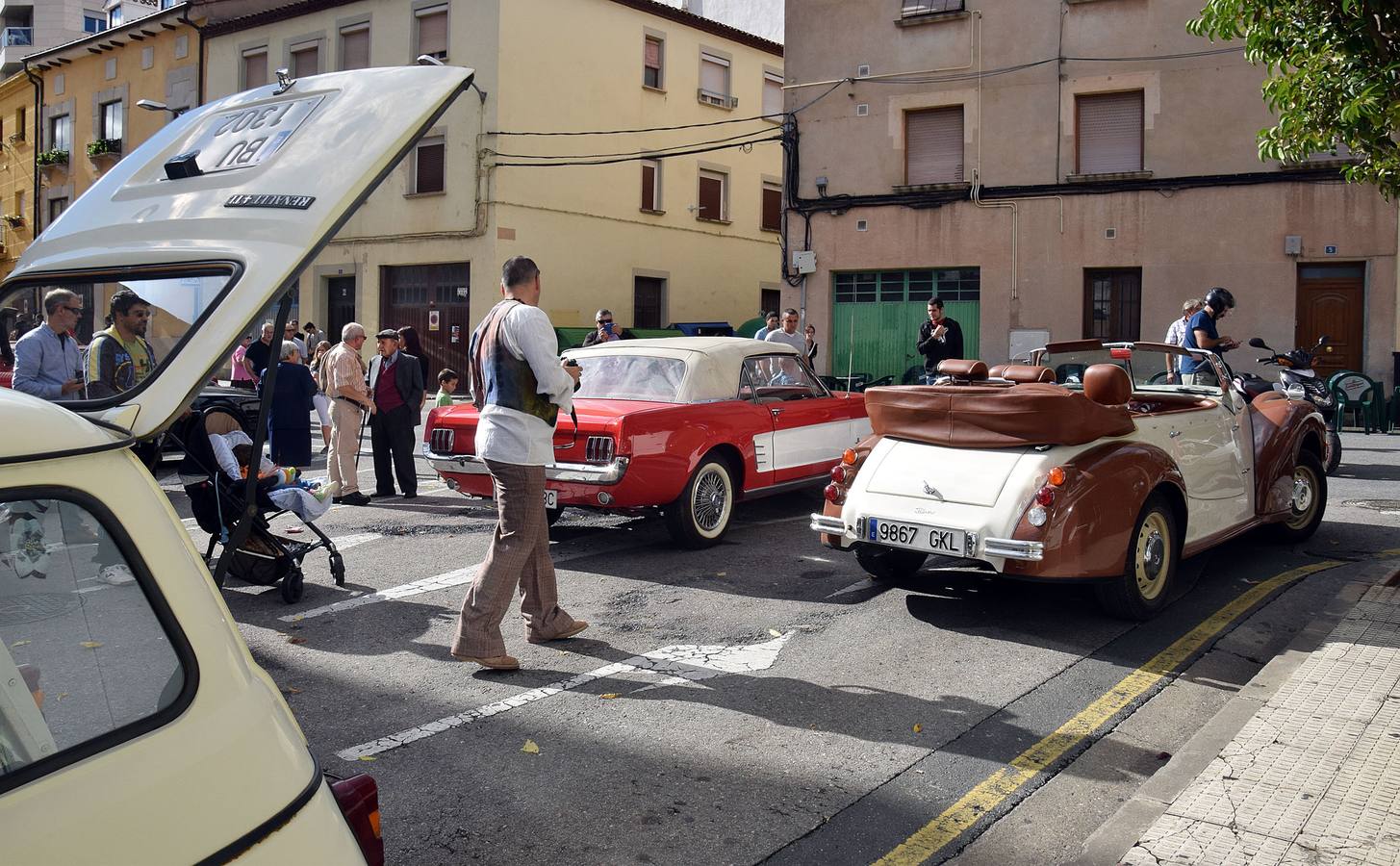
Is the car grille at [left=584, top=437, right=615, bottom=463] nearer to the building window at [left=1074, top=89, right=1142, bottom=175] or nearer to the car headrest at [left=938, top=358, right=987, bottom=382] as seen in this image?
the car headrest at [left=938, top=358, right=987, bottom=382]

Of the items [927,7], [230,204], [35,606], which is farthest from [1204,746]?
[927,7]

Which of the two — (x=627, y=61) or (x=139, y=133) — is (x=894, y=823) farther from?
(x=139, y=133)

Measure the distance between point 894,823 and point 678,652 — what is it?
2.13 meters

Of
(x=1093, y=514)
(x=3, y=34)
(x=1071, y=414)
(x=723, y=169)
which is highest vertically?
(x=3, y=34)

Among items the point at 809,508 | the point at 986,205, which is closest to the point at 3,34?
the point at 986,205

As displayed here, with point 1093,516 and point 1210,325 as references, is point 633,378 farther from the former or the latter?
point 1210,325

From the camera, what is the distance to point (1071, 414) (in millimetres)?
6090

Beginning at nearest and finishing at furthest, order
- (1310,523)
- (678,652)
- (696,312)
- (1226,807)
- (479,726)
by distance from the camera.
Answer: (1226,807) < (479,726) < (678,652) < (1310,523) < (696,312)

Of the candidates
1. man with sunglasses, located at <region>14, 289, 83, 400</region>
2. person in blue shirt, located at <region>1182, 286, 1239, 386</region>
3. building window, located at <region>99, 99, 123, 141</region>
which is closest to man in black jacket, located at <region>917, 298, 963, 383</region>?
person in blue shirt, located at <region>1182, 286, 1239, 386</region>

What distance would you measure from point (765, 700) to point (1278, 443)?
4698 millimetres

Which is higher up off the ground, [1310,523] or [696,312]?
[696,312]

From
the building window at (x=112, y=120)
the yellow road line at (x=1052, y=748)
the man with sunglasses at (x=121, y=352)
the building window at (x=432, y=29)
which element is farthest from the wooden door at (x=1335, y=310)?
the building window at (x=112, y=120)

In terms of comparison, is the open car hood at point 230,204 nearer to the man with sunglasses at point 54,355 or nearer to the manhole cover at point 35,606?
the man with sunglasses at point 54,355

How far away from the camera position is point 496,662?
543 centimetres
